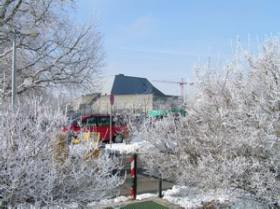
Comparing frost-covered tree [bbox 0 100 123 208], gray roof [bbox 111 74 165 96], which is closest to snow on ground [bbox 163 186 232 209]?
frost-covered tree [bbox 0 100 123 208]

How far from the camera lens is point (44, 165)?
16.2ft

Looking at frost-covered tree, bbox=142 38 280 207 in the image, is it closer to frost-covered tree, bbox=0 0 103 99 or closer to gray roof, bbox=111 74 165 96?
frost-covered tree, bbox=0 0 103 99

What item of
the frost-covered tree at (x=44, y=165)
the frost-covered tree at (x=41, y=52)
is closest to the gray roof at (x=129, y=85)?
the frost-covered tree at (x=41, y=52)

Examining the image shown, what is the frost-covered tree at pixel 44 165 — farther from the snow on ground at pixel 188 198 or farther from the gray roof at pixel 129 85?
the gray roof at pixel 129 85

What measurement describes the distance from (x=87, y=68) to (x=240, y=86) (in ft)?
50.1

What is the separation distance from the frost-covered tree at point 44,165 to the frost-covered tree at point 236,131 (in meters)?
1.66

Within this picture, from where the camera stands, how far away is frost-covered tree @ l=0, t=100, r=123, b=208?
4.71 m

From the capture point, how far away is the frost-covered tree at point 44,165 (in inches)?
185

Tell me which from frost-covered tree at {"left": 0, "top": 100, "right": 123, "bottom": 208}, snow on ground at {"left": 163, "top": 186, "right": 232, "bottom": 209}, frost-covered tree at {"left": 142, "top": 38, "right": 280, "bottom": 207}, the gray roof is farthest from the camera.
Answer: the gray roof

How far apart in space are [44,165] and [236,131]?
2.93m

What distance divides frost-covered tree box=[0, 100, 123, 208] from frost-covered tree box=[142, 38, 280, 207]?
5.46ft

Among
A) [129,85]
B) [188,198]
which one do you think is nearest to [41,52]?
[188,198]

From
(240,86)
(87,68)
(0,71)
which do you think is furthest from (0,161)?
Answer: (87,68)

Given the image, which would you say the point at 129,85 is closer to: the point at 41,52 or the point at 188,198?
the point at 41,52
